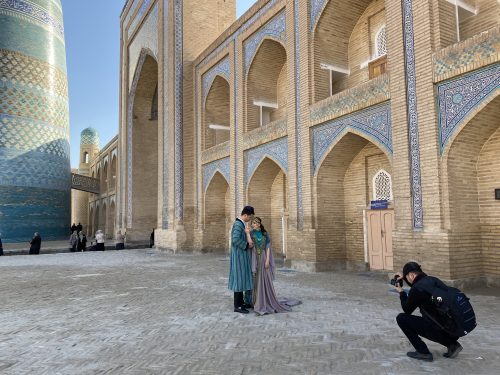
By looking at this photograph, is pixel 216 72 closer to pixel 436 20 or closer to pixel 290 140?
pixel 290 140

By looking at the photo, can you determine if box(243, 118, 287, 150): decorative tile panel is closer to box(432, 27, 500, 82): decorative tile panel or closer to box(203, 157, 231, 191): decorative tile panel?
box(203, 157, 231, 191): decorative tile panel

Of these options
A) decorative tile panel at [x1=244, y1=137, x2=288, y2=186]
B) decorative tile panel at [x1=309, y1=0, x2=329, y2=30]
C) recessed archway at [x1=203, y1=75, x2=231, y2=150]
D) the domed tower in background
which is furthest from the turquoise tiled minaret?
decorative tile panel at [x1=309, y1=0, x2=329, y2=30]

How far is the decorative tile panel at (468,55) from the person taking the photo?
5.66 meters

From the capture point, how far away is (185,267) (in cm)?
994

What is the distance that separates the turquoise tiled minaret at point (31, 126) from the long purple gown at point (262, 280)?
62.1ft

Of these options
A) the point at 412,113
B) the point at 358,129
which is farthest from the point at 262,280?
the point at 358,129

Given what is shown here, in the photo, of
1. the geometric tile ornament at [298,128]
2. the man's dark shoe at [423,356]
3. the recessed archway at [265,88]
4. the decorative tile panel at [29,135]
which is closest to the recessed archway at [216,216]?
the recessed archway at [265,88]

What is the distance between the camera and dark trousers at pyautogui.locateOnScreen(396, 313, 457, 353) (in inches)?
116

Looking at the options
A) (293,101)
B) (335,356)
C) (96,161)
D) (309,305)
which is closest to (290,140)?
(293,101)

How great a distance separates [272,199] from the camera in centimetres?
1206

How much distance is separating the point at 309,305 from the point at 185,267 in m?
5.35

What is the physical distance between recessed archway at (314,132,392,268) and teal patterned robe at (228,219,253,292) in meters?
4.31

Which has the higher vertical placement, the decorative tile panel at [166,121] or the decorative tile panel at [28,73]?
the decorative tile panel at [28,73]

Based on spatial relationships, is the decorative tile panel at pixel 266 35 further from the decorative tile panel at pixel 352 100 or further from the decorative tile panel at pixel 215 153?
the decorative tile panel at pixel 215 153
